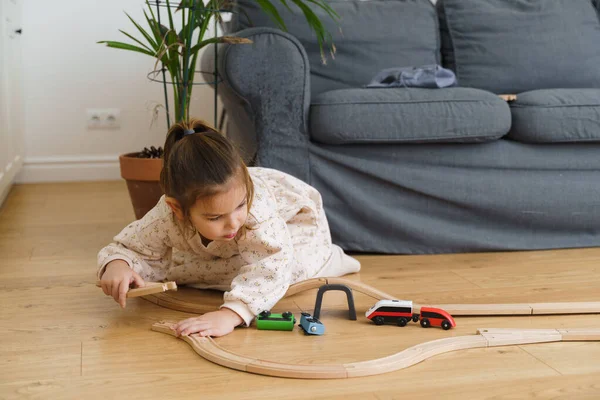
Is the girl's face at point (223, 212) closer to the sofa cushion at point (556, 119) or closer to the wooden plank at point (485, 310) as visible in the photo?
the wooden plank at point (485, 310)

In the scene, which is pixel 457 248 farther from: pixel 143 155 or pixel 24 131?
pixel 24 131

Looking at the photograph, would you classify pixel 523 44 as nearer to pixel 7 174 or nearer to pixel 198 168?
pixel 198 168

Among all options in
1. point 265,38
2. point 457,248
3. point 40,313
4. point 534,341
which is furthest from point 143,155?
point 534,341

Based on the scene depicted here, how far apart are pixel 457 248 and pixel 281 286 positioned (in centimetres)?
76

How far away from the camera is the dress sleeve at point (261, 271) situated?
1419 millimetres

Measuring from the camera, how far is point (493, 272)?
1845 millimetres

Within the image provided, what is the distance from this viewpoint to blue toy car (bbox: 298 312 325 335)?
53.7 inches

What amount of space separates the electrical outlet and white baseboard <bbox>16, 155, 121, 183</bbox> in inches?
6.3

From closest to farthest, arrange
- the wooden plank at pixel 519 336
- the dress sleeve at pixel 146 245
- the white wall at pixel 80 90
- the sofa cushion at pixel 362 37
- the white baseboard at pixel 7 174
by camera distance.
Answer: the wooden plank at pixel 519 336
the dress sleeve at pixel 146 245
the sofa cushion at pixel 362 37
the white baseboard at pixel 7 174
the white wall at pixel 80 90

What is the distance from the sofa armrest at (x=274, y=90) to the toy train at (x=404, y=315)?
25.7 inches

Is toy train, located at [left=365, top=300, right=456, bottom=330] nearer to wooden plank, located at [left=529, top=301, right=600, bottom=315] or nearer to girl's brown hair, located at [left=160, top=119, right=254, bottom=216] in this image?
wooden plank, located at [left=529, top=301, right=600, bottom=315]

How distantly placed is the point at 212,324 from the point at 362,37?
4.92 feet

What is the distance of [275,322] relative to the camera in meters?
1.40

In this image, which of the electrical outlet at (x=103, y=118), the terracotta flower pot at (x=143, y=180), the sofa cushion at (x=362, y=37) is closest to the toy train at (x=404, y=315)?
the terracotta flower pot at (x=143, y=180)
